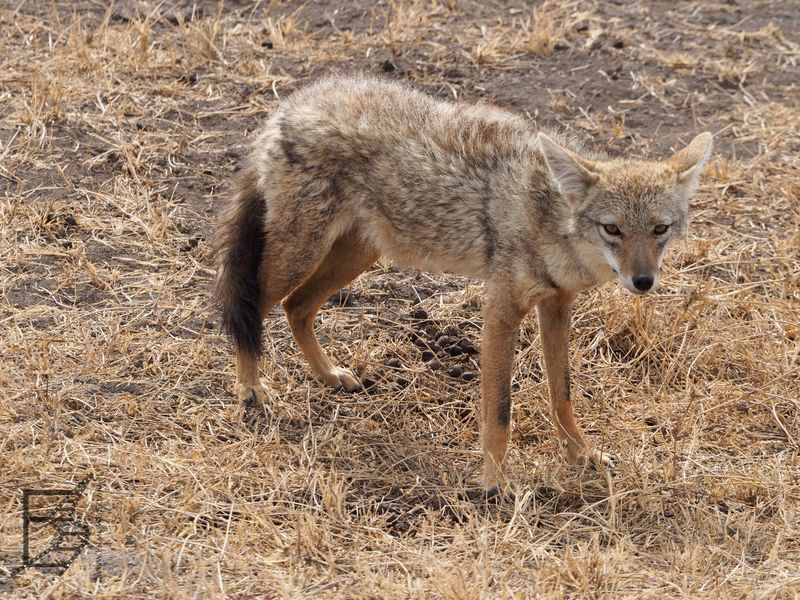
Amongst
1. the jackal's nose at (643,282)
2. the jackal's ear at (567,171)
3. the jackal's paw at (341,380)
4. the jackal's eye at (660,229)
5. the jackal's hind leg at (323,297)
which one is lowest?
the jackal's paw at (341,380)

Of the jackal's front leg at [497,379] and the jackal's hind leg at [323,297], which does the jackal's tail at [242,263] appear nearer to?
the jackal's hind leg at [323,297]

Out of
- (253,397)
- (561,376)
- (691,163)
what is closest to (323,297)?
(253,397)

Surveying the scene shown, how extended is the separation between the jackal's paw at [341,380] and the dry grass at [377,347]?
0.24 feet

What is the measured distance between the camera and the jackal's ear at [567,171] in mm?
5098

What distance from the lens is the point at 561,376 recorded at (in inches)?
224

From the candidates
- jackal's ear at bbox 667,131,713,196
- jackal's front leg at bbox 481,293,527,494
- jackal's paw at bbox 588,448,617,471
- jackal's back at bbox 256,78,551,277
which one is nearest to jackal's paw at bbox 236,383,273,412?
jackal's back at bbox 256,78,551,277

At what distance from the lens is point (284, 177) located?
571cm

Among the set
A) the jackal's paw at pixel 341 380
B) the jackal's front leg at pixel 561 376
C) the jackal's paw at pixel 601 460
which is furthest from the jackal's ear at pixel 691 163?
the jackal's paw at pixel 341 380

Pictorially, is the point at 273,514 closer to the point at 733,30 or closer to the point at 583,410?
the point at 583,410

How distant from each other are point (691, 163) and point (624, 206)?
1.62 feet

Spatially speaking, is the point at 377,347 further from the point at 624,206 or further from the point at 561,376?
the point at 624,206

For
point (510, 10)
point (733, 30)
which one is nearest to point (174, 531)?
point (510, 10)

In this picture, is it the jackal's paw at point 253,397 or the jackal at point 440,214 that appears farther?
the jackal's paw at point 253,397

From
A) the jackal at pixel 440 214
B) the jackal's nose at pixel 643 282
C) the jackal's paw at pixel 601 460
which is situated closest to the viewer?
the jackal's nose at pixel 643 282
